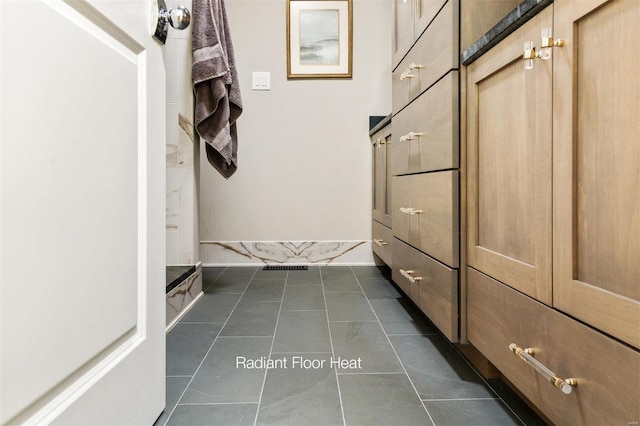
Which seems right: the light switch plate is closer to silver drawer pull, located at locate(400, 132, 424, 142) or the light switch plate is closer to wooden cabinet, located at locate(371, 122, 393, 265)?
wooden cabinet, located at locate(371, 122, 393, 265)

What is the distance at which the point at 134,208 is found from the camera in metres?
0.67

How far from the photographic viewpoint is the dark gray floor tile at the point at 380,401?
0.77 metres

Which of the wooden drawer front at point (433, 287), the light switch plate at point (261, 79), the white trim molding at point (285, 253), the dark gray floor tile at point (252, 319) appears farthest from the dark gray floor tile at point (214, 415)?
the light switch plate at point (261, 79)

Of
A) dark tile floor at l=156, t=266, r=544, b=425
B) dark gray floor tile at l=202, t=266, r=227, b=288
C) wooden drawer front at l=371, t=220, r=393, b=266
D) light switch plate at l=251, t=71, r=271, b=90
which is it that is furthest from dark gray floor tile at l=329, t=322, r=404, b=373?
light switch plate at l=251, t=71, r=271, b=90

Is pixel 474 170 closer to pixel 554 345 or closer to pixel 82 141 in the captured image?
pixel 554 345

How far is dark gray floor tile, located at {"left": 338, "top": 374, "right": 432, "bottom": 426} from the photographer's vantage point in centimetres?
77

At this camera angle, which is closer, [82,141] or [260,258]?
[82,141]

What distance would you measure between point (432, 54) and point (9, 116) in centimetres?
106

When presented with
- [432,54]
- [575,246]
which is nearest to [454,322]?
[575,246]

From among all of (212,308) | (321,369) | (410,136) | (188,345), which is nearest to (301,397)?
(321,369)

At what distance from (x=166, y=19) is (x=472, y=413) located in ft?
3.71

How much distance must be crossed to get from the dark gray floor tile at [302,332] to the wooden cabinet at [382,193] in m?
0.57

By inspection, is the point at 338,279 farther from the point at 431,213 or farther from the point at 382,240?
the point at 431,213

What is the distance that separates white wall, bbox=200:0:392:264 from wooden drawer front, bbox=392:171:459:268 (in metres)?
0.95
